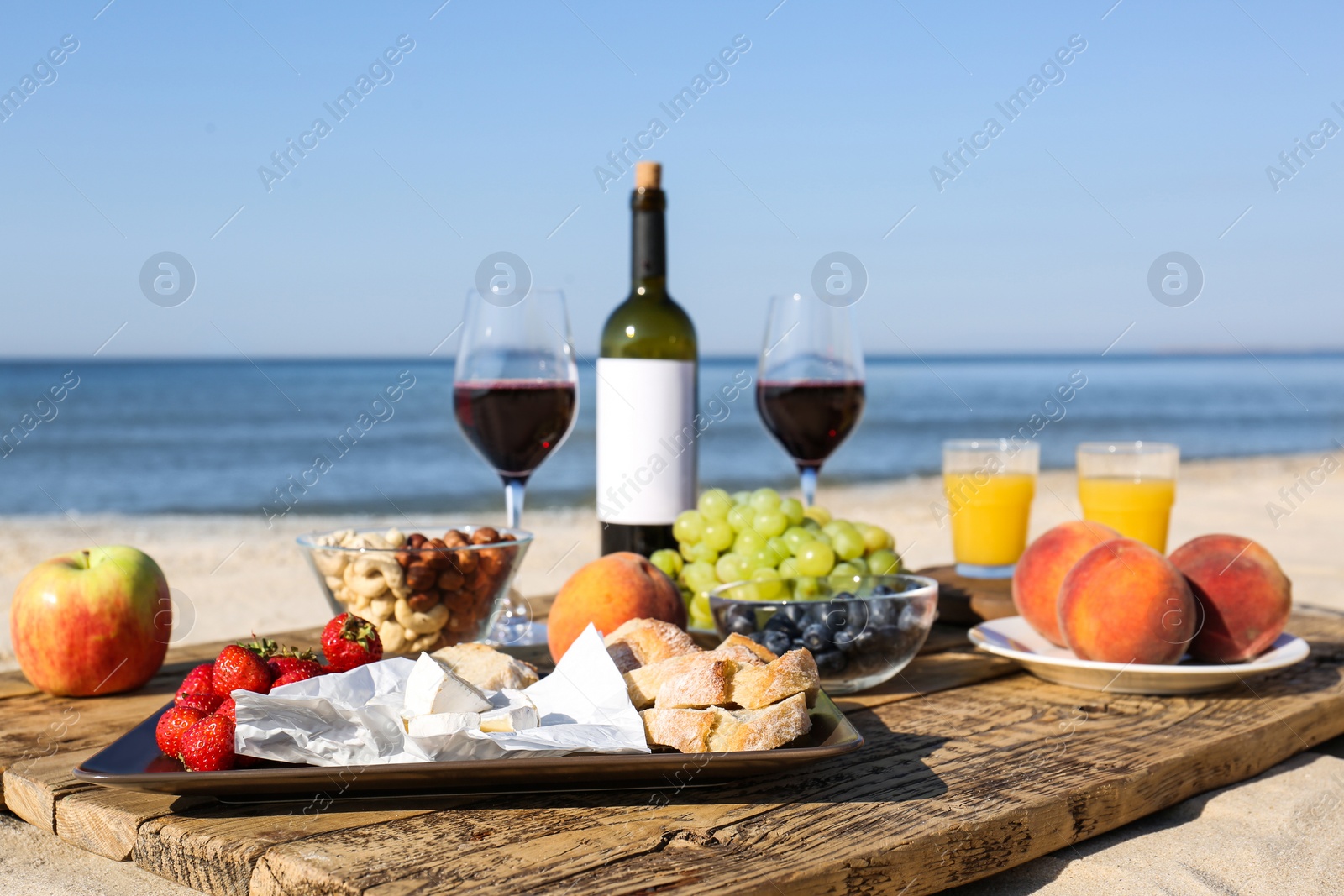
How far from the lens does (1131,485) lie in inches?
95.8

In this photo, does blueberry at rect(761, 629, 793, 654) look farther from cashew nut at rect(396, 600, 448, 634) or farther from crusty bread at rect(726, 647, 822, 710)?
cashew nut at rect(396, 600, 448, 634)

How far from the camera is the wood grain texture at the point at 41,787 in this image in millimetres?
1246

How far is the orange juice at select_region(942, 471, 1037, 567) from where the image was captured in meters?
2.46

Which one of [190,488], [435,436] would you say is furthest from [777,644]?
[435,436]

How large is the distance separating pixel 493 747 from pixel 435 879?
0.19 m

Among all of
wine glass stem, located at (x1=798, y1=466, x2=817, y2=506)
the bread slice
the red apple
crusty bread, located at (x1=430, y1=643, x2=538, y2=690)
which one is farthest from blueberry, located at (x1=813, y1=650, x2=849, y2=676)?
the red apple

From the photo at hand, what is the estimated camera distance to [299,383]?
33.9 m

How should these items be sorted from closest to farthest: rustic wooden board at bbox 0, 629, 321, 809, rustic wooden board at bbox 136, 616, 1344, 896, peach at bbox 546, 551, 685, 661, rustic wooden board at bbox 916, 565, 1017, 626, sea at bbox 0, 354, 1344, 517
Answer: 1. rustic wooden board at bbox 136, 616, 1344, 896
2. rustic wooden board at bbox 0, 629, 321, 809
3. peach at bbox 546, 551, 685, 661
4. rustic wooden board at bbox 916, 565, 1017, 626
5. sea at bbox 0, 354, 1344, 517

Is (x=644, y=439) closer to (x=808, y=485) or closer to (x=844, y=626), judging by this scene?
(x=808, y=485)

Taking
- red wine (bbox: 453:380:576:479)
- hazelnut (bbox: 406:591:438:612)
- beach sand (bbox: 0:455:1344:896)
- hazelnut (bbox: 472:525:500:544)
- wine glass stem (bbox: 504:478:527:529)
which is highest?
red wine (bbox: 453:380:576:479)

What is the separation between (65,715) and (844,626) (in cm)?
119

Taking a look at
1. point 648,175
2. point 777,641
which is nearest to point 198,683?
point 777,641

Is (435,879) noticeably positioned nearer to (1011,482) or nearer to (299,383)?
(1011,482)

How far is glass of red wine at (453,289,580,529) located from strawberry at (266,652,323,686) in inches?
28.2
